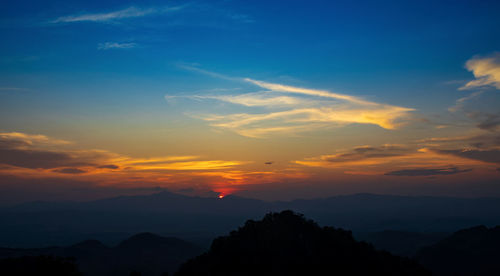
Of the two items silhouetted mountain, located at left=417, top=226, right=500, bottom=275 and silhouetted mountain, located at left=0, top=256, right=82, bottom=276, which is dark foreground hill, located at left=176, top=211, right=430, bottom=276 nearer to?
silhouetted mountain, located at left=0, top=256, right=82, bottom=276

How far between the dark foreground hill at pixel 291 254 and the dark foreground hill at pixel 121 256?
94.7m

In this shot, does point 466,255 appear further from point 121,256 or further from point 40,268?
point 121,256

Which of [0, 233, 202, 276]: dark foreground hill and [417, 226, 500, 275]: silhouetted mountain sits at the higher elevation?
[417, 226, 500, 275]: silhouetted mountain

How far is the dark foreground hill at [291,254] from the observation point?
186ft

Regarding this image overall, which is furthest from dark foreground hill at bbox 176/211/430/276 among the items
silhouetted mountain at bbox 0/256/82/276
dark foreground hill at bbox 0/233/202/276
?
dark foreground hill at bbox 0/233/202/276

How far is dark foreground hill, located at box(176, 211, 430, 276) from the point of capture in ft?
186

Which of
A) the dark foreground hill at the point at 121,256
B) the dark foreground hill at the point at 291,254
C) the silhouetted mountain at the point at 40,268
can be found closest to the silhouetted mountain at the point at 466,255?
the dark foreground hill at the point at 291,254

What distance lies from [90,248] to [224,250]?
153234 millimetres

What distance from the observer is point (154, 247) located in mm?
197500

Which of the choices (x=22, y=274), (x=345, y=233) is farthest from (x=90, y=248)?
(x=345, y=233)

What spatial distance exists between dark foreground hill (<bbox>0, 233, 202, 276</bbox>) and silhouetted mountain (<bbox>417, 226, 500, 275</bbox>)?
105552mm

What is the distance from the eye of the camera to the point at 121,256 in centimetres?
18025

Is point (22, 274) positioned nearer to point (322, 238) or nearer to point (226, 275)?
point (226, 275)

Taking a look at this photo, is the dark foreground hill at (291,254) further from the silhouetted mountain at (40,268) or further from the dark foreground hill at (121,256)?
the dark foreground hill at (121,256)
